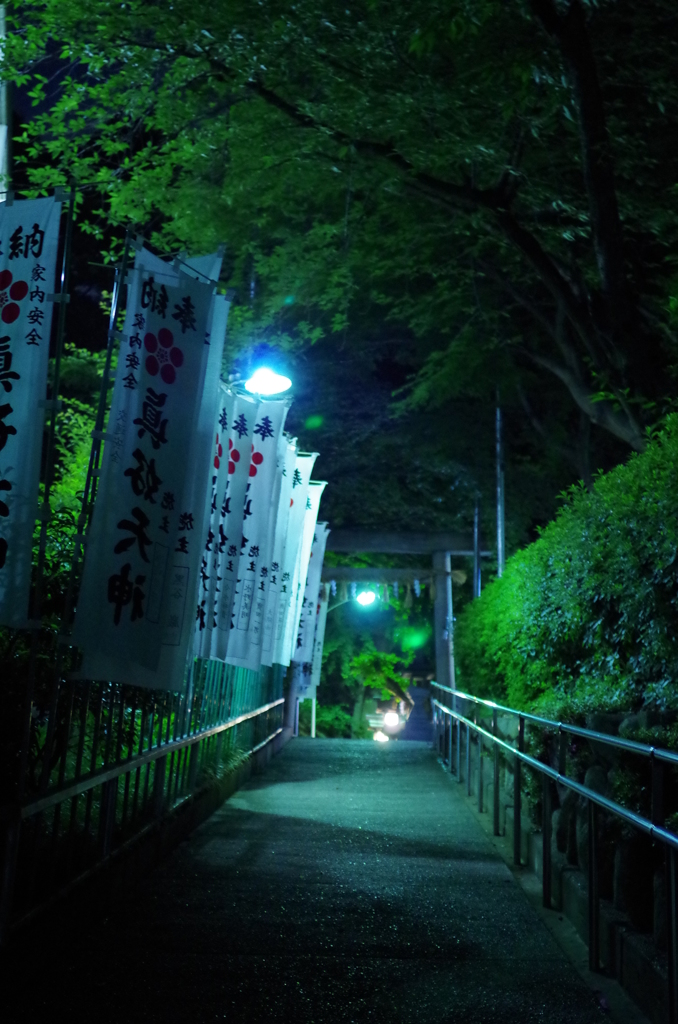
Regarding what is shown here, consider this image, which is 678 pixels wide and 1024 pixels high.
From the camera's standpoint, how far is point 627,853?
4473 mm

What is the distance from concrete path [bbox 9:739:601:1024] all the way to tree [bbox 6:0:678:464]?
Answer: 15.7 ft

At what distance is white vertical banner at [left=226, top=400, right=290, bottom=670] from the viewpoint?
888cm

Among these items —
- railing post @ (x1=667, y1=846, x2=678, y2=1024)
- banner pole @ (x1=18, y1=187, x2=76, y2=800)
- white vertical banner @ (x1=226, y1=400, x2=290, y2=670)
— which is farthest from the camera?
white vertical banner @ (x1=226, y1=400, x2=290, y2=670)

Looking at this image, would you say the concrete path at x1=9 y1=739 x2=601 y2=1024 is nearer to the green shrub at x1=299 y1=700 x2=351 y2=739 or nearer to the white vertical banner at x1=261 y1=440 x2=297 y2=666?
the white vertical banner at x1=261 y1=440 x2=297 y2=666

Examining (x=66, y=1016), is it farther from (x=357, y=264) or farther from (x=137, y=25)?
(x=357, y=264)

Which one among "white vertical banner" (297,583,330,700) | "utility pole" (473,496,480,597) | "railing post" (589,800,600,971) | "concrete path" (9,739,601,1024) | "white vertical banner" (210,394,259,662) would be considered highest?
"utility pole" (473,496,480,597)

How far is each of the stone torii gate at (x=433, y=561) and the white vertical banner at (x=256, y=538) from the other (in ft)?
35.6

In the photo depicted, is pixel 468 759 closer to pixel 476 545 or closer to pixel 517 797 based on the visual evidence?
pixel 517 797

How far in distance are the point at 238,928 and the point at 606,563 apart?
137 inches

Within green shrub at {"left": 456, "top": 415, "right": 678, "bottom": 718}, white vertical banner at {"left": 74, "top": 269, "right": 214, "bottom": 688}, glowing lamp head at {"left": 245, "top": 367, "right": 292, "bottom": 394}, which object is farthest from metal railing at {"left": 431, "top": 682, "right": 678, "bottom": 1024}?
glowing lamp head at {"left": 245, "top": 367, "right": 292, "bottom": 394}

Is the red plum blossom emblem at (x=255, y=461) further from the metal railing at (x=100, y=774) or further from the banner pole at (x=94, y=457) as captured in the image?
the banner pole at (x=94, y=457)

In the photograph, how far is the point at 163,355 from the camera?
18.7ft

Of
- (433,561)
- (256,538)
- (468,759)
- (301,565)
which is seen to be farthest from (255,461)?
(433,561)

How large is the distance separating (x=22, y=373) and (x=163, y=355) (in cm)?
117
